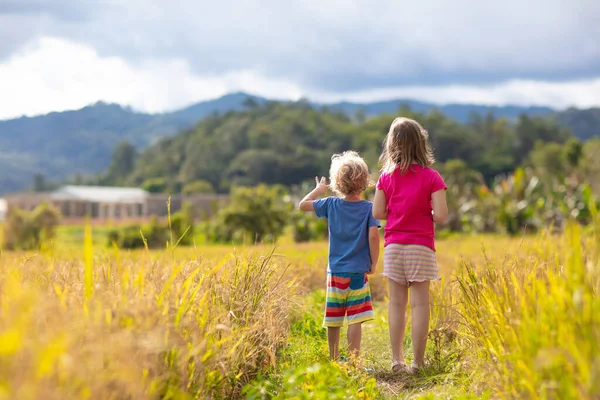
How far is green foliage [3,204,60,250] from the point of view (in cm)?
2027

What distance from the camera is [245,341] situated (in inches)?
140

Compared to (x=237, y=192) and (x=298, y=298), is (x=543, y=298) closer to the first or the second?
(x=298, y=298)

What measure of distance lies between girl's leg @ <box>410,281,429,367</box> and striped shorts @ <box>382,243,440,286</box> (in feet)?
0.28

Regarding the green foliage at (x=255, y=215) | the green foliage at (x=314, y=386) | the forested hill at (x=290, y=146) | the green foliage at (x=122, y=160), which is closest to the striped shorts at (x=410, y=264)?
the green foliage at (x=314, y=386)

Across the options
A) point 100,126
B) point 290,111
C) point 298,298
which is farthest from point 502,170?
point 100,126

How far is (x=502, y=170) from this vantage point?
2881 inches

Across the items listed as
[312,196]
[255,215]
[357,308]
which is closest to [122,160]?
[255,215]

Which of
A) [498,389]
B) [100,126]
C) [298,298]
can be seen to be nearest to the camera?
[498,389]

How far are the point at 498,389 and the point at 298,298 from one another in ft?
9.44

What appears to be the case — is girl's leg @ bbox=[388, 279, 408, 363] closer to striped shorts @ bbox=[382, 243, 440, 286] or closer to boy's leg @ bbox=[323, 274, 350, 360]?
striped shorts @ bbox=[382, 243, 440, 286]

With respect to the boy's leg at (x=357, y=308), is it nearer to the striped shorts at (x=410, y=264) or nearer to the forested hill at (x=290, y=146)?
the striped shorts at (x=410, y=264)

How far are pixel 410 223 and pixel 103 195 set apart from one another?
78.4 meters

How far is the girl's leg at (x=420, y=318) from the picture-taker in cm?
412

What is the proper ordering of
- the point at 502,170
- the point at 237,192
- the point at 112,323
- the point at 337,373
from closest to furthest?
the point at 112,323 < the point at 337,373 < the point at 237,192 < the point at 502,170
